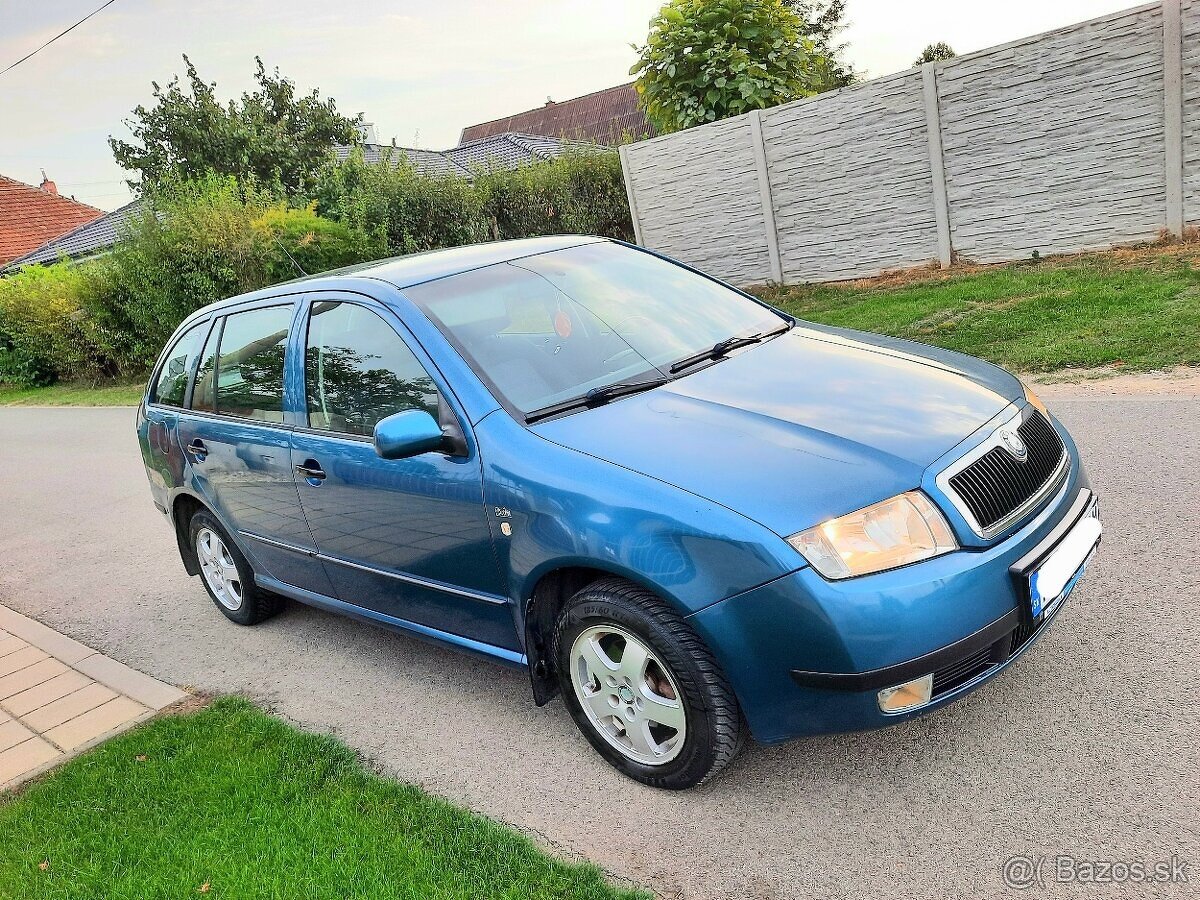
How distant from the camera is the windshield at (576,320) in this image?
3.48m

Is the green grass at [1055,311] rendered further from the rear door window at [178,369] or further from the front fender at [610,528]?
the rear door window at [178,369]

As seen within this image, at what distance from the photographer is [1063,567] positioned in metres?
2.90

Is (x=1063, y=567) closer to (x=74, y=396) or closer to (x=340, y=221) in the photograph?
(x=340, y=221)

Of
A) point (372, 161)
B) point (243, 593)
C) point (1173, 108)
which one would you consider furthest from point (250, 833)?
point (372, 161)

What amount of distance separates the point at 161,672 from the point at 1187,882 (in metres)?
4.53

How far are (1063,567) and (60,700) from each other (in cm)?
461

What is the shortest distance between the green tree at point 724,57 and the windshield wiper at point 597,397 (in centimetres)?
1023

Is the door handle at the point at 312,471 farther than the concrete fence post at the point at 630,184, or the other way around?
→ the concrete fence post at the point at 630,184

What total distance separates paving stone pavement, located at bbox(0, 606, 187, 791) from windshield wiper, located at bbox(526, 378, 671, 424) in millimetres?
2521

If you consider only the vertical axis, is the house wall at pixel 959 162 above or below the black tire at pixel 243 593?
above

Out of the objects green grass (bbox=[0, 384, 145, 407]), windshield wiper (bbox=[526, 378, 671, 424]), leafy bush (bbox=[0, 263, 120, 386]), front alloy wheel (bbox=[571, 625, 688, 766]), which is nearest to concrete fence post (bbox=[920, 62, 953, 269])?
windshield wiper (bbox=[526, 378, 671, 424])

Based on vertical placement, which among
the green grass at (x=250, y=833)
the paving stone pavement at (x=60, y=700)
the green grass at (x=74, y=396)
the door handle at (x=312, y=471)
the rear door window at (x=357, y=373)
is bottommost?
the green grass at (x=74, y=396)

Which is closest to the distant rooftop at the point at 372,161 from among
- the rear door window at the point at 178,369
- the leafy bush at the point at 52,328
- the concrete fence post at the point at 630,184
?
the leafy bush at the point at 52,328

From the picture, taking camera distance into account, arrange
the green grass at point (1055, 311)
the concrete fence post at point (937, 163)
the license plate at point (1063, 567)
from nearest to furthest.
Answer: the license plate at point (1063, 567)
the green grass at point (1055, 311)
the concrete fence post at point (937, 163)
